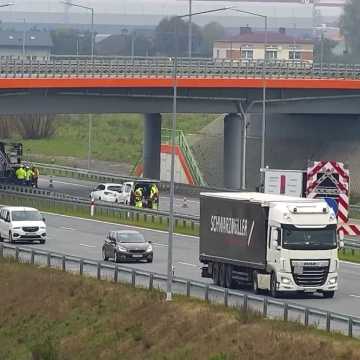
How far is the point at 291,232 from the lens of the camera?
4516 cm

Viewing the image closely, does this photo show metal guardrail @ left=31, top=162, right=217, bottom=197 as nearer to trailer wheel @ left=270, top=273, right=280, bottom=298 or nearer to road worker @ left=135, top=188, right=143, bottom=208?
road worker @ left=135, top=188, right=143, bottom=208

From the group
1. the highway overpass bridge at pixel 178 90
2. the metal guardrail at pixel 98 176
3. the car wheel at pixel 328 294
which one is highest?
the highway overpass bridge at pixel 178 90

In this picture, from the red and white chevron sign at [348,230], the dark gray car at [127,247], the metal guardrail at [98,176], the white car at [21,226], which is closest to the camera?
the red and white chevron sign at [348,230]

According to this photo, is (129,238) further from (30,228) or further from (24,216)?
(24,216)

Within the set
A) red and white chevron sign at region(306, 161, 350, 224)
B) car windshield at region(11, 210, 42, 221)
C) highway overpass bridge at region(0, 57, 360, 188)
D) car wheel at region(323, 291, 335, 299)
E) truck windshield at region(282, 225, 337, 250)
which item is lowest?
car wheel at region(323, 291, 335, 299)

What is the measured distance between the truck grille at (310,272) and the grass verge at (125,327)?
2881 millimetres

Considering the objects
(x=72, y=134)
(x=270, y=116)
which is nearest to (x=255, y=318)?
(x=270, y=116)

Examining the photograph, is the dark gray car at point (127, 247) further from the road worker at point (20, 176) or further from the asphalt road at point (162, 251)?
the road worker at point (20, 176)

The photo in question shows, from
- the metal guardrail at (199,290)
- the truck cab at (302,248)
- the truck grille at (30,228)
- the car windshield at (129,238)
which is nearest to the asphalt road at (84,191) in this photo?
the truck grille at (30,228)

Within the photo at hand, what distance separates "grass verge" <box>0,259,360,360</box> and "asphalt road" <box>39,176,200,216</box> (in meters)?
28.2

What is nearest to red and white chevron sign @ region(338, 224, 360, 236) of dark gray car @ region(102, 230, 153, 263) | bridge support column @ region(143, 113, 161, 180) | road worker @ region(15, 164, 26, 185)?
dark gray car @ region(102, 230, 153, 263)

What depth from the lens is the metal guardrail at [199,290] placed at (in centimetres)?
3956

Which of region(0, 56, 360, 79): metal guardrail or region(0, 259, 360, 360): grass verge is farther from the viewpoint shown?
region(0, 56, 360, 79): metal guardrail

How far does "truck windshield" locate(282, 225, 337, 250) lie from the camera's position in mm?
44969
